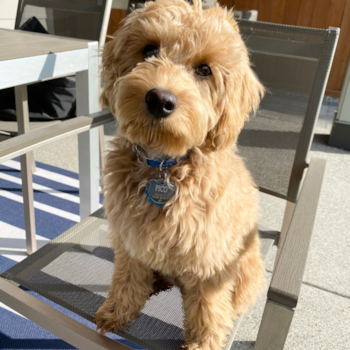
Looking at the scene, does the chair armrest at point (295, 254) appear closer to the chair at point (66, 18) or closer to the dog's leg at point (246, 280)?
the dog's leg at point (246, 280)

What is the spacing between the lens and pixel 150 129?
0.98 meters

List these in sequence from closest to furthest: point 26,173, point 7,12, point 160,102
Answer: point 160,102 < point 26,173 < point 7,12

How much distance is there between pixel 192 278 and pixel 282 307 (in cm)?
44

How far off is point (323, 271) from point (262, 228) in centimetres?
73

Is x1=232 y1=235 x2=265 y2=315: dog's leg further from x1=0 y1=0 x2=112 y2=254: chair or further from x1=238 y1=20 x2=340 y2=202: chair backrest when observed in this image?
x1=0 y1=0 x2=112 y2=254: chair

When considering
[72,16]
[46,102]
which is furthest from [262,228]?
[72,16]

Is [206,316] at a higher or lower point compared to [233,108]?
lower

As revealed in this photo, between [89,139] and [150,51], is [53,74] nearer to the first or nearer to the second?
[89,139]

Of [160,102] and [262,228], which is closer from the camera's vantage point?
[160,102]

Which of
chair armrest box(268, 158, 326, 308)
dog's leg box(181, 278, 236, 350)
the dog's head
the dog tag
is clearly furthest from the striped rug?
the dog's head

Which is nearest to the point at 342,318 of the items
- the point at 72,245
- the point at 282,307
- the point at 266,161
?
the point at 266,161

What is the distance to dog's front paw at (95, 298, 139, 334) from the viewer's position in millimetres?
1170

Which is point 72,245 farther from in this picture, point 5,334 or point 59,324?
point 5,334

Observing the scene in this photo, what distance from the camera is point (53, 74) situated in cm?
158
